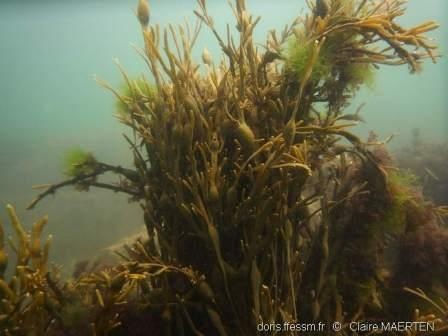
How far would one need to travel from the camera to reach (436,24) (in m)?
2.71

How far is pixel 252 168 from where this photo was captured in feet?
7.98

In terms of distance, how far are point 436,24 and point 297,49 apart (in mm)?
987

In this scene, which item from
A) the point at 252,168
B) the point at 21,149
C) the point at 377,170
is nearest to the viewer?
the point at 252,168

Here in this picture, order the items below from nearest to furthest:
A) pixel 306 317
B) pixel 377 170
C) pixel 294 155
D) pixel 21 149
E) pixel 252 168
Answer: pixel 252 168 → pixel 294 155 → pixel 306 317 → pixel 377 170 → pixel 21 149

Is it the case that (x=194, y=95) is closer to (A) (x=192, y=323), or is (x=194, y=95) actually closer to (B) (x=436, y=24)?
(A) (x=192, y=323)

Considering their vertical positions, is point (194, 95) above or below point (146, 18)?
below

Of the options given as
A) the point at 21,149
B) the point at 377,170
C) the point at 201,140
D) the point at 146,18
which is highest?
the point at 146,18

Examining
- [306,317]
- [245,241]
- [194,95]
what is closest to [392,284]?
[306,317]

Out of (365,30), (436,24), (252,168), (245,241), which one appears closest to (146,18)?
(252,168)

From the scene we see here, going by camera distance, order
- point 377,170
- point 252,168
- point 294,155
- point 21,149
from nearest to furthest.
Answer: point 252,168
point 294,155
point 377,170
point 21,149

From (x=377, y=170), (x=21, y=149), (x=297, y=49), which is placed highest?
(x=297, y=49)

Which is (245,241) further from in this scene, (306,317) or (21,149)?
(21,149)

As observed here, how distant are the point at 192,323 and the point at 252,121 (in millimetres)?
1386

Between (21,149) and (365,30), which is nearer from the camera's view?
(365,30)
